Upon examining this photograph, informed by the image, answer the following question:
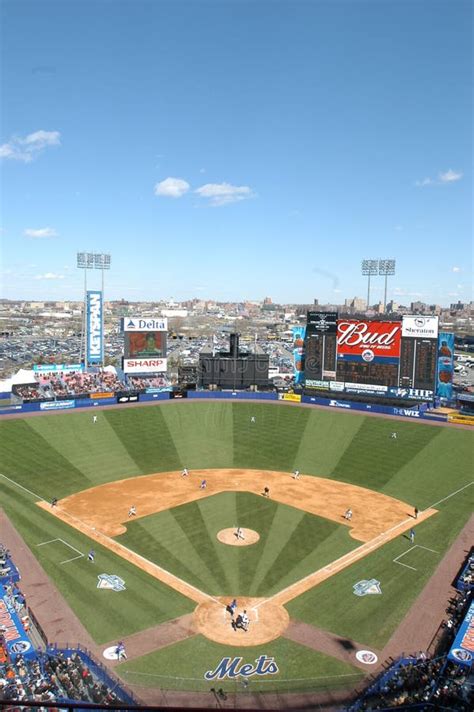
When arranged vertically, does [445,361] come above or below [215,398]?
above

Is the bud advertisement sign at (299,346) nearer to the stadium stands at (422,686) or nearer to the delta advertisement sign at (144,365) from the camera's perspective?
the delta advertisement sign at (144,365)

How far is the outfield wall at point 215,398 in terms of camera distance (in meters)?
58.6

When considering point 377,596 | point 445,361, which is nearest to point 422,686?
point 377,596

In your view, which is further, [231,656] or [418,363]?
[418,363]

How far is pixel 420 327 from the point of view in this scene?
58781mm

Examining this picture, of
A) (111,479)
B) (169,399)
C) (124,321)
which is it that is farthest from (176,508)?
(124,321)

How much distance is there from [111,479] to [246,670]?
26.4 metres

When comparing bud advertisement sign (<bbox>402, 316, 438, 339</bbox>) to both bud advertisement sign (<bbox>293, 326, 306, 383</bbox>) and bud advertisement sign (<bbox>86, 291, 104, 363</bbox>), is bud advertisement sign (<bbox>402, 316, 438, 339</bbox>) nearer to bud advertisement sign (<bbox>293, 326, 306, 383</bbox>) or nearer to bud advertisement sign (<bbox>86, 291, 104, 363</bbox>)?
bud advertisement sign (<bbox>293, 326, 306, 383</bbox>)

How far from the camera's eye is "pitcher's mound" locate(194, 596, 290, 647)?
24.0 m

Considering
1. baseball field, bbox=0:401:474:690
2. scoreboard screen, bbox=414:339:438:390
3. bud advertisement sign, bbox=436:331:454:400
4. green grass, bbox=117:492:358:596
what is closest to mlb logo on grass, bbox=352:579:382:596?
baseball field, bbox=0:401:474:690

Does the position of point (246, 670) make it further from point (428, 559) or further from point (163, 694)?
point (428, 559)

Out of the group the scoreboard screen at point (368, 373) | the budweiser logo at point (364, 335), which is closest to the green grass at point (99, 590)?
the scoreboard screen at point (368, 373)

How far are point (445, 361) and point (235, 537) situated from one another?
3432 centimetres

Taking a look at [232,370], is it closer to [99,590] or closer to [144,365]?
[144,365]
